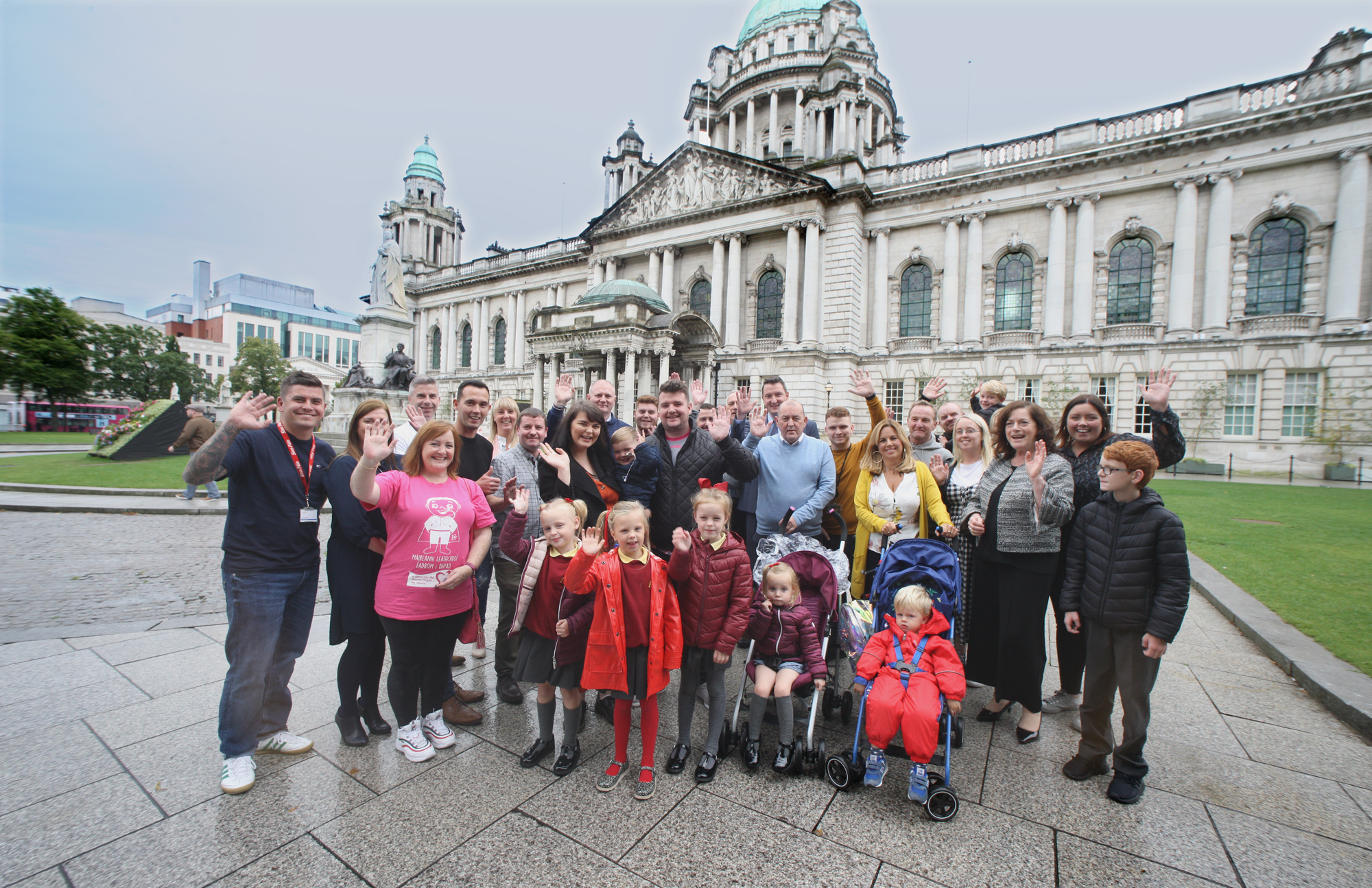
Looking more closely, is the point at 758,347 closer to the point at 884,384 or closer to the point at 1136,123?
the point at 884,384

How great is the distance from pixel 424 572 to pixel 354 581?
57cm

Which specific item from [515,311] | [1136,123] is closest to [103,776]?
[1136,123]

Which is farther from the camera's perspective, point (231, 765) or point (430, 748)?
point (430, 748)

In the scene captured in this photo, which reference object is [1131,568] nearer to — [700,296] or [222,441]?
[222,441]

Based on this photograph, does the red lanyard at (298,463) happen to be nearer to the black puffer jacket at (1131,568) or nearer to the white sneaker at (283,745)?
the white sneaker at (283,745)

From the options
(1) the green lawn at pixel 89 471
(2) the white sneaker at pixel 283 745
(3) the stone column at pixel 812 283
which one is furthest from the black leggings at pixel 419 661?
(3) the stone column at pixel 812 283

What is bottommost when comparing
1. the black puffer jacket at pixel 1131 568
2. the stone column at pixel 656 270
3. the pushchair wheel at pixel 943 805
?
the pushchair wheel at pixel 943 805

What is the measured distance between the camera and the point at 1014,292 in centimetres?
2708

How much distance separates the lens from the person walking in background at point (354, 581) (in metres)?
3.54

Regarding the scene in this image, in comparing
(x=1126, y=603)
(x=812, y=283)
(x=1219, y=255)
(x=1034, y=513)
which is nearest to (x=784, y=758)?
(x=1126, y=603)

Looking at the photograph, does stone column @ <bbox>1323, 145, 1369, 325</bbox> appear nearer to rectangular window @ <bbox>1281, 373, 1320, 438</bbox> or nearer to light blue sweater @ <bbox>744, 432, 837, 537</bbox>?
rectangular window @ <bbox>1281, 373, 1320, 438</bbox>

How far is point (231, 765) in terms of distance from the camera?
10.3ft

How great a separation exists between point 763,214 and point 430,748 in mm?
31259

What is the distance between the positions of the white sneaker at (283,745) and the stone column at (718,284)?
2990 cm
